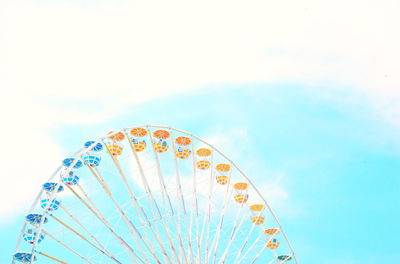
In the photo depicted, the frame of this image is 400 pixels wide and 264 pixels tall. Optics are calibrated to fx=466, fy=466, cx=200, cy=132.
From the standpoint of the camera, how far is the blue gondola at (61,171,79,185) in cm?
3035

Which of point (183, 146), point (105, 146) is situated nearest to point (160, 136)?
point (183, 146)

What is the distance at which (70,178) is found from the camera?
1209 inches

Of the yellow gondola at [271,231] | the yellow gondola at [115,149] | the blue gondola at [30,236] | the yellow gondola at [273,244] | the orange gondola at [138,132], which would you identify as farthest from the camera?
the yellow gondola at [271,231]

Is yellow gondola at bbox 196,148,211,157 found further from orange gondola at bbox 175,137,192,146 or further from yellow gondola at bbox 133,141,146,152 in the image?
yellow gondola at bbox 133,141,146,152

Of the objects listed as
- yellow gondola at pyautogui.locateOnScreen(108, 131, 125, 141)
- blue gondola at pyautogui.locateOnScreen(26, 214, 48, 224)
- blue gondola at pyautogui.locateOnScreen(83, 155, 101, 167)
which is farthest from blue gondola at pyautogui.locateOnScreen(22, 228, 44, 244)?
yellow gondola at pyautogui.locateOnScreen(108, 131, 125, 141)

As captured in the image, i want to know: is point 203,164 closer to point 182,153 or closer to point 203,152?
point 203,152

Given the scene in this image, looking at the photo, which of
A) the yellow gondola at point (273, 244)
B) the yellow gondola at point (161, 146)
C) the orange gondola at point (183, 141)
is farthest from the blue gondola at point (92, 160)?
the yellow gondola at point (273, 244)

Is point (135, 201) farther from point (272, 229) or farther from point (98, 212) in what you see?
point (272, 229)

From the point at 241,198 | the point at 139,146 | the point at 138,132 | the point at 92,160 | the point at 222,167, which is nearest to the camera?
the point at 92,160

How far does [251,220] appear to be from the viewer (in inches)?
1499

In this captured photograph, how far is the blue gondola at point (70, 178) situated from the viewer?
3035cm

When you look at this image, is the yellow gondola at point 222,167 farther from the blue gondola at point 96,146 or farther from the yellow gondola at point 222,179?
the blue gondola at point 96,146

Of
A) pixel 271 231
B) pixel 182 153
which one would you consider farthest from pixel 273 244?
pixel 182 153

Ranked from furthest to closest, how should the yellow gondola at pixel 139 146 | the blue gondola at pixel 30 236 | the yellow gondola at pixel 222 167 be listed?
the yellow gondola at pixel 222 167, the yellow gondola at pixel 139 146, the blue gondola at pixel 30 236
